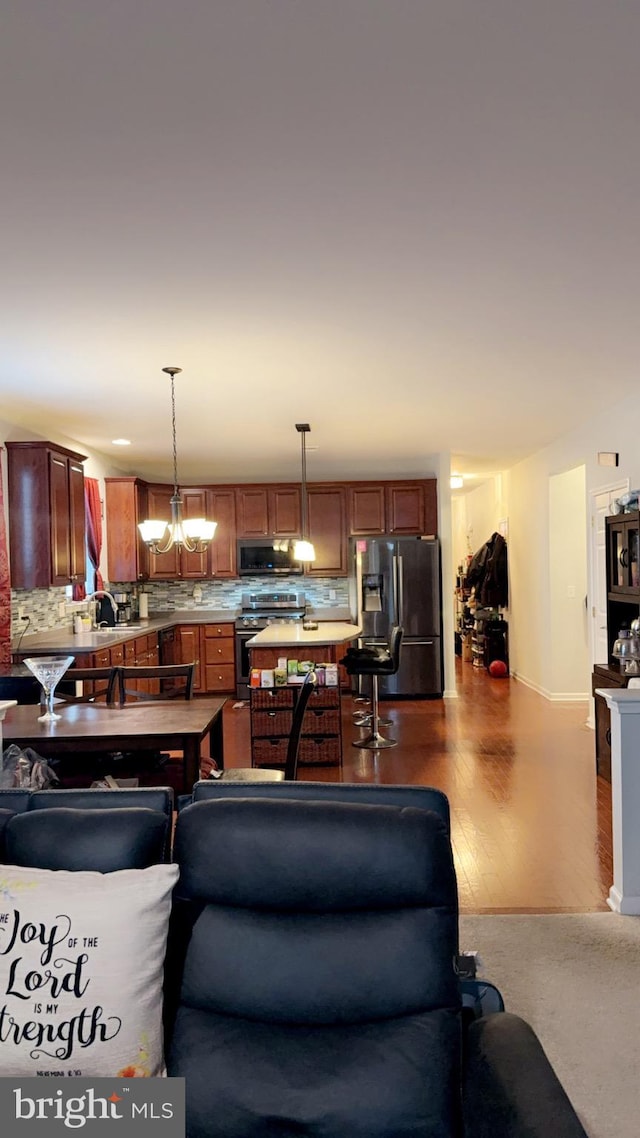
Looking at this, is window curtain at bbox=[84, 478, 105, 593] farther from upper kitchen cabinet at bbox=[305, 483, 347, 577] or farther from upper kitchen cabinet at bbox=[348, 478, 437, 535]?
upper kitchen cabinet at bbox=[348, 478, 437, 535]

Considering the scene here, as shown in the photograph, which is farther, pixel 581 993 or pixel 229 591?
pixel 229 591

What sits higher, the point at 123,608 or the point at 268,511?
the point at 268,511

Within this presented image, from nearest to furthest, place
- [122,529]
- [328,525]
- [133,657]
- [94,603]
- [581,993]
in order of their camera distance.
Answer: [581,993], [133,657], [94,603], [122,529], [328,525]

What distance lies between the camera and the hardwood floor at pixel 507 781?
3469 millimetres

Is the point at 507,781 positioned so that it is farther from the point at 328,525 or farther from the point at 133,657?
the point at 328,525

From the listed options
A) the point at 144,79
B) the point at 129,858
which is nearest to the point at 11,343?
the point at 144,79

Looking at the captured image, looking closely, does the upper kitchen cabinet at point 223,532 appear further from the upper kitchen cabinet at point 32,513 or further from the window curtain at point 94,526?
the upper kitchen cabinet at point 32,513

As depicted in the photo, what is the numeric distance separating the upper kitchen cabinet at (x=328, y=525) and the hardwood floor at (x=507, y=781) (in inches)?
61.9

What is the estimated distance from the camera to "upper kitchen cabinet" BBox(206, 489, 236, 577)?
8773 mm

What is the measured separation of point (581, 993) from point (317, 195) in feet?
8.92

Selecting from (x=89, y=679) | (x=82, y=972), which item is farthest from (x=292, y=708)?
(x=82, y=972)

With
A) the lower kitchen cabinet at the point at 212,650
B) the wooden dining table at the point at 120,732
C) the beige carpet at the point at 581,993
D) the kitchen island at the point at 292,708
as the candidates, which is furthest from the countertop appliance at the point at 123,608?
the beige carpet at the point at 581,993

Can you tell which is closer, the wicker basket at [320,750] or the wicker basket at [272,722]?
the wicker basket at [272,722]

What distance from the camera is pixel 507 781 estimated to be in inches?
197
